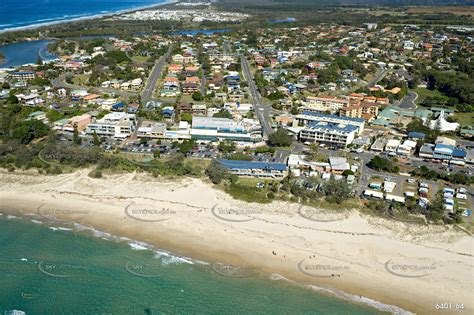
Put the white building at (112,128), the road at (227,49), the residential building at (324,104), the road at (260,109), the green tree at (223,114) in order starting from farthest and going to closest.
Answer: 1. the road at (227,49)
2. the residential building at (324,104)
3. the green tree at (223,114)
4. the road at (260,109)
5. the white building at (112,128)

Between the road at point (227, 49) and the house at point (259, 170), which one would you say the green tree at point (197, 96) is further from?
the road at point (227, 49)

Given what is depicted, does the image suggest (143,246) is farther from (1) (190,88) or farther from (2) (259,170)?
(1) (190,88)

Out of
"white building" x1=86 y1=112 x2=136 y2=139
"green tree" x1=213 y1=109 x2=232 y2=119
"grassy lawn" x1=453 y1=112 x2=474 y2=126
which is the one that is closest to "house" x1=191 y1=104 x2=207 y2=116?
"green tree" x1=213 y1=109 x2=232 y2=119

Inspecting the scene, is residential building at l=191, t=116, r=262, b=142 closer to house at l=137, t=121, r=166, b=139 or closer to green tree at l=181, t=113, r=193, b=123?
green tree at l=181, t=113, r=193, b=123

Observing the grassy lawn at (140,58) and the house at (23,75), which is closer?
the house at (23,75)

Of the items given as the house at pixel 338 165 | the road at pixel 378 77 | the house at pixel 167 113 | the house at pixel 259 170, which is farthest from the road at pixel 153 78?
the road at pixel 378 77

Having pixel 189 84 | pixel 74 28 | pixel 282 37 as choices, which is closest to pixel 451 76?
pixel 189 84
